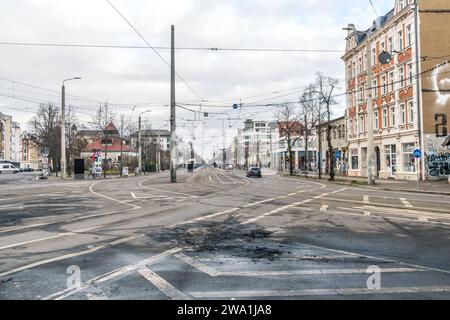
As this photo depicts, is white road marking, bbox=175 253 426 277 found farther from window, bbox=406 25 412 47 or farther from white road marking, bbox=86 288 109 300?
window, bbox=406 25 412 47

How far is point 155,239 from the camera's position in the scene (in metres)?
8.97

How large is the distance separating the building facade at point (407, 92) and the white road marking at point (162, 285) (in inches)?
1057

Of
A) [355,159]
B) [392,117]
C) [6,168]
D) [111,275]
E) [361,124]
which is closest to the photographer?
[111,275]

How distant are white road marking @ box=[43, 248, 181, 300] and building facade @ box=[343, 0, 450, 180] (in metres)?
25.8

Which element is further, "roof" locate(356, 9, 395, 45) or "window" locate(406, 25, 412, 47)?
"roof" locate(356, 9, 395, 45)

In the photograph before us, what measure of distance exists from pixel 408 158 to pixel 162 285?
35463 millimetres

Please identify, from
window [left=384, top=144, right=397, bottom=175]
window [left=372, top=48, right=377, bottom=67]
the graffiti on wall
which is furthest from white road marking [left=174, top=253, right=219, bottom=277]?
window [left=372, top=48, right=377, bottom=67]

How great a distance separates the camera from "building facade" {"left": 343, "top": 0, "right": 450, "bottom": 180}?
3425cm

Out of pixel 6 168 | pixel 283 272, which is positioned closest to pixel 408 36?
pixel 283 272

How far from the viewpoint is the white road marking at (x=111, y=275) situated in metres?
5.07

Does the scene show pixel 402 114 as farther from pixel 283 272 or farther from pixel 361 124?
pixel 283 272

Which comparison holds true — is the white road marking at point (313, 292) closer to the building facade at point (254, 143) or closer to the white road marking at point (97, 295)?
the white road marking at point (97, 295)

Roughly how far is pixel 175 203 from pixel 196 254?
977cm

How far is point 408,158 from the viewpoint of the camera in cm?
3653
